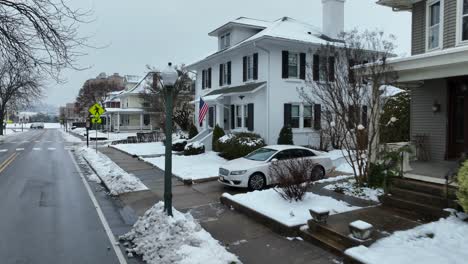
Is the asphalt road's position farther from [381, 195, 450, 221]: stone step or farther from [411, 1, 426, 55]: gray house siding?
[411, 1, 426, 55]: gray house siding

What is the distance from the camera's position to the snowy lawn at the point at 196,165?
1480cm

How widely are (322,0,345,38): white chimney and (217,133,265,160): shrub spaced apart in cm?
932

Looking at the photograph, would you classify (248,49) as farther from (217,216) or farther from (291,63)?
(217,216)

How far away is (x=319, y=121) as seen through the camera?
20.9 meters

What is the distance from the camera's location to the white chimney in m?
23.6

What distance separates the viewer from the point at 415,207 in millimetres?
7809

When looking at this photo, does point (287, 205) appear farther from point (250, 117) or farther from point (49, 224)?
point (250, 117)

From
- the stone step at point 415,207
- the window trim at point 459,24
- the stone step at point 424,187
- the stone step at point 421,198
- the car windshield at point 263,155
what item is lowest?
the stone step at point 415,207

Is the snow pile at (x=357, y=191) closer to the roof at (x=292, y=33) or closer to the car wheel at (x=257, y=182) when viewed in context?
the car wheel at (x=257, y=182)

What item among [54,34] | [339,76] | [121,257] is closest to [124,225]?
[121,257]

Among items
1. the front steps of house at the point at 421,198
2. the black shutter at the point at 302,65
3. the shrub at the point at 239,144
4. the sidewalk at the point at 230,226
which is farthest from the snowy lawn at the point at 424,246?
the black shutter at the point at 302,65

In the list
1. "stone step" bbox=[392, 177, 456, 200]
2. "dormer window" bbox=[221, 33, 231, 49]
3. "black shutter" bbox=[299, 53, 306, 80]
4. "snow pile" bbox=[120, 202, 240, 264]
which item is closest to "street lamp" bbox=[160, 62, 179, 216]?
"snow pile" bbox=[120, 202, 240, 264]

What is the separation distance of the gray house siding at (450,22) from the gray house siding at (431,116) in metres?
1.17

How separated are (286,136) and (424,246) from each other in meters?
13.7
